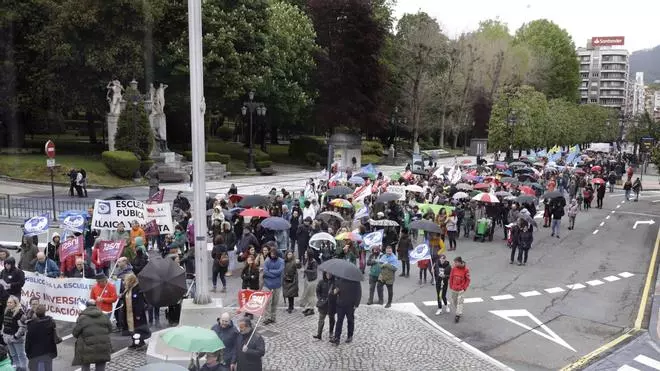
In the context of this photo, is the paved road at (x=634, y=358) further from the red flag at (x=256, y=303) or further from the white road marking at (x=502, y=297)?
the red flag at (x=256, y=303)

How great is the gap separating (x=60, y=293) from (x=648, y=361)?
1173 cm

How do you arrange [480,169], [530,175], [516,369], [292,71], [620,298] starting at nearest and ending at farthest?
[516,369]
[620,298]
[530,175]
[480,169]
[292,71]

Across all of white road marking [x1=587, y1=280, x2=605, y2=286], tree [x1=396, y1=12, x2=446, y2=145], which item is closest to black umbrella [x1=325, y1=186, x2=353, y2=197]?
white road marking [x1=587, y1=280, x2=605, y2=286]

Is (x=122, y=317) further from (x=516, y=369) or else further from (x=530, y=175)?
(x=530, y=175)

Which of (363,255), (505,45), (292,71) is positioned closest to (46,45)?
(292,71)

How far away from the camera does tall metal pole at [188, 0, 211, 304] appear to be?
10.5 m

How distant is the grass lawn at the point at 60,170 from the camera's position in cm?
3678

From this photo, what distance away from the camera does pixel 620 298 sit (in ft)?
57.2

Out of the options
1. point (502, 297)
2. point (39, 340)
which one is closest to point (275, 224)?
point (502, 297)

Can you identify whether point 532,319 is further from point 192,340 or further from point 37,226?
point 37,226

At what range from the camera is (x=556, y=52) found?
104 m

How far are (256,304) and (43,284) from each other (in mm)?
4380

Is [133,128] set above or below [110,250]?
above

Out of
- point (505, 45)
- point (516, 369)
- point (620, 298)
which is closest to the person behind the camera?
point (516, 369)
